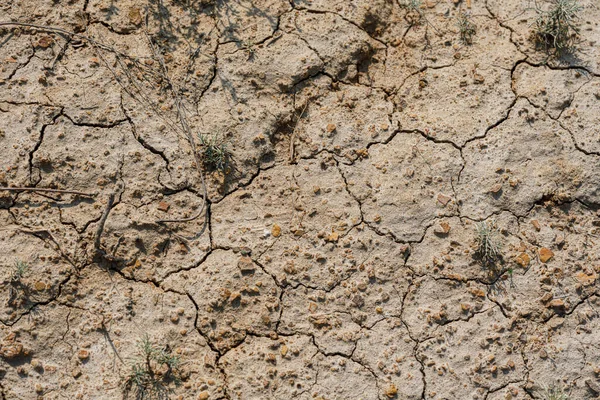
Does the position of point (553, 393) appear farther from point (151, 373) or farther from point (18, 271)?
point (18, 271)

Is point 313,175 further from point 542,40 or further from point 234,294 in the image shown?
point 542,40

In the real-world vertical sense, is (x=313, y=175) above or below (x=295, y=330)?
above

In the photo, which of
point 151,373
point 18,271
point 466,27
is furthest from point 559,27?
point 18,271

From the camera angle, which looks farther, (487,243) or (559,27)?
(559,27)

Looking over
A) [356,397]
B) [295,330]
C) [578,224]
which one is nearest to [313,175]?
[295,330]

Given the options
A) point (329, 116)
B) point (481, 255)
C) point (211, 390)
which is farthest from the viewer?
point (329, 116)

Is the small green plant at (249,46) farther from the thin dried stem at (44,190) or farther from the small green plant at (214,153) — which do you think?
the thin dried stem at (44,190)

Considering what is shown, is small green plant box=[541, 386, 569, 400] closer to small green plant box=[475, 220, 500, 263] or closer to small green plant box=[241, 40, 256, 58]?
small green plant box=[475, 220, 500, 263]
